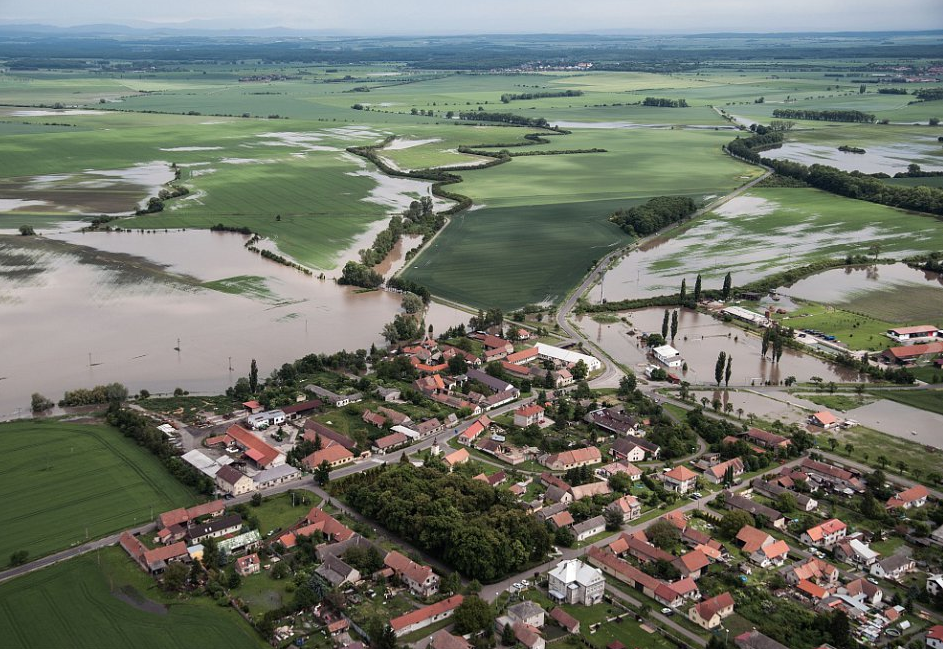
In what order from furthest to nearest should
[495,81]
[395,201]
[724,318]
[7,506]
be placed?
[495,81]
[395,201]
[724,318]
[7,506]

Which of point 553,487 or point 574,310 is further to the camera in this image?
point 574,310

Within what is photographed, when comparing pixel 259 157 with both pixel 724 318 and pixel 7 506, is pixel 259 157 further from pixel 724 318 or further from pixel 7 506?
pixel 7 506

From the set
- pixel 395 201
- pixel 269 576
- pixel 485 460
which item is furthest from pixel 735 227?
pixel 269 576

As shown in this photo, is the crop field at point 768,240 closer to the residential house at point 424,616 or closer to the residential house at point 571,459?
the residential house at point 571,459

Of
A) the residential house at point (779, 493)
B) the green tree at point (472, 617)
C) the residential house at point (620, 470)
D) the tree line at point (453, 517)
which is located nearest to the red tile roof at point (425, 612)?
the green tree at point (472, 617)

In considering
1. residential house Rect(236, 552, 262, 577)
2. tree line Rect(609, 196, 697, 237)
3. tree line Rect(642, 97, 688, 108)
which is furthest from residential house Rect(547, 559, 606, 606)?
tree line Rect(642, 97, 688, 108)

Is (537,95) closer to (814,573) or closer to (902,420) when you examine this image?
(902,420)
